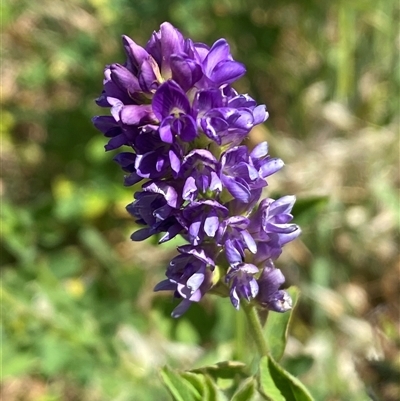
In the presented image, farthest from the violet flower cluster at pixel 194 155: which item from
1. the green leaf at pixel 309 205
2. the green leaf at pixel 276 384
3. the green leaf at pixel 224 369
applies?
the green leaf at pixel 309 205

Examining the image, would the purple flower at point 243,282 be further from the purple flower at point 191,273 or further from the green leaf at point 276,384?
the green leaf at point 276,384

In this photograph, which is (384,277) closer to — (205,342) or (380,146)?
(380,146)

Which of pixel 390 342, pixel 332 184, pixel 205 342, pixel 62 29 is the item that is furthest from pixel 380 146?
pixel 62 29

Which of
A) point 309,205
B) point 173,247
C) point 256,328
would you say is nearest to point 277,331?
point 256,328

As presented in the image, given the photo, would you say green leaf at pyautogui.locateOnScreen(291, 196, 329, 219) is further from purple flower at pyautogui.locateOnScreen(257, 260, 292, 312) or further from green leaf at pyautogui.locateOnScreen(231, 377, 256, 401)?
green leaf at pyautogui.locateOnScreen(231, 377, 256, 401)

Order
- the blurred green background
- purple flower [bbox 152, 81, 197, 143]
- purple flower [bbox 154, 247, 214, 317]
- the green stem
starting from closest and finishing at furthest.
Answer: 1. purple flower [bbox 152, 81, 197, 143]
2. purple flower [bbox 154, 247, 214, 317]
3. the green stem
4. the blurred green background

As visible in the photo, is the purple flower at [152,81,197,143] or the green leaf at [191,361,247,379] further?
the green leaf at [191,361,247,379]

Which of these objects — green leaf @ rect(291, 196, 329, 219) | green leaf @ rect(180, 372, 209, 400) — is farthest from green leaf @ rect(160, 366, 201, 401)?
green leaf @ rect(291, 196, 329, 219)
